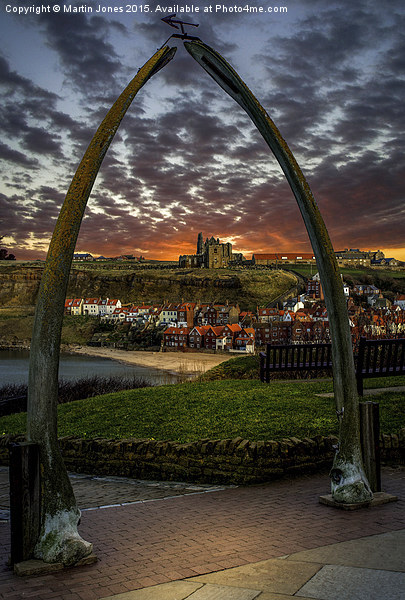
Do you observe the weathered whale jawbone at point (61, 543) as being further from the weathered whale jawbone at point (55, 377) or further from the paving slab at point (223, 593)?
the paving slab at point (223, 593)

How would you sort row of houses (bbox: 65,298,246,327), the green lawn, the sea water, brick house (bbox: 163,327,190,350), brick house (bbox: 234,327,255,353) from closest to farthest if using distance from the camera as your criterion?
the green lawn → the sea water → brick house (bbox: 234,327,255,353) → brick house (bbox: 163,327,190,350) → row of houses (bbox: 65,298,246,327)

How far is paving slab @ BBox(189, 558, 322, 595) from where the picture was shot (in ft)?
12.6

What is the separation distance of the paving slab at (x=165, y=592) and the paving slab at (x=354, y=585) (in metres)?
0.83

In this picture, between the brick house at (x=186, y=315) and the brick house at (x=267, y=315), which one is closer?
the brick house at (x=267, y=315)

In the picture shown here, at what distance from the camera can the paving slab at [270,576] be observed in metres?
3.83

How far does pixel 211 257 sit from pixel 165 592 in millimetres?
172926

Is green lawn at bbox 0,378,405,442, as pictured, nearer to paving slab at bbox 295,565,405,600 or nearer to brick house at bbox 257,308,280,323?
paving slab at bbox 295,565,405,600

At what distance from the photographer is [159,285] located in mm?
151625

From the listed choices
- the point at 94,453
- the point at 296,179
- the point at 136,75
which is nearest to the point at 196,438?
the point at 94,453

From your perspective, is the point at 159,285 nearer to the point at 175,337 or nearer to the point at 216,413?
the point at 175,337

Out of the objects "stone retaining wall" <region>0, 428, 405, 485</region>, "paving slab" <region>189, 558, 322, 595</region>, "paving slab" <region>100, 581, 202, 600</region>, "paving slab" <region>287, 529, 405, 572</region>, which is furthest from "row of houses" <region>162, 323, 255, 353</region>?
"paving slab" <region>100, 581, 202, 600</region>

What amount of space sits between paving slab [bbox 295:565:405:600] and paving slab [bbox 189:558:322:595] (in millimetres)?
104

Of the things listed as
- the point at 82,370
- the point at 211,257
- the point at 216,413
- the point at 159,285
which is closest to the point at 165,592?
the point at 216,413

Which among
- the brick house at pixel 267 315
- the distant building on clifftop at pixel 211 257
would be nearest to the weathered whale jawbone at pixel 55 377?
the brick house at pixel 267 315
